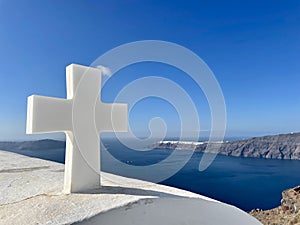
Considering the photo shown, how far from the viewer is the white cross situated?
1713 millimetres

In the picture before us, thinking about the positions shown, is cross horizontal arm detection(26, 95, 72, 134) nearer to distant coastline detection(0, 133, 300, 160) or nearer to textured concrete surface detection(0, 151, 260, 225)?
textured concrete surface detection(0, 151, 260, 225)

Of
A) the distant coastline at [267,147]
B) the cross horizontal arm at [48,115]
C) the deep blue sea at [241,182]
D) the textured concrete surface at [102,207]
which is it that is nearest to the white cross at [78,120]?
the cross horizontal arm at [48,115]

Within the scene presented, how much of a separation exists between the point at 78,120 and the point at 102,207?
720 mm

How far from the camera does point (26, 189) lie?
1.97m

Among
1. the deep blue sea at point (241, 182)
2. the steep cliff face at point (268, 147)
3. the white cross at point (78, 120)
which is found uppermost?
the white cross at point (78, 120)

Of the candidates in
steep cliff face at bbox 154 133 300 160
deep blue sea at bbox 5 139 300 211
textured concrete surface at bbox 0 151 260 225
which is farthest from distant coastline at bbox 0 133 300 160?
textured concrete surface at bbox 0 151 260 225

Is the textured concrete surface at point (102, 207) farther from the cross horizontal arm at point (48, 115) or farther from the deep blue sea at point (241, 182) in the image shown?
the deep blue sea at point (241, 182)

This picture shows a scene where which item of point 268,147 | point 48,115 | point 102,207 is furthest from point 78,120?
point 268,147

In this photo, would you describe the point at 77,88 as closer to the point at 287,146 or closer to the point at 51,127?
the point at 51,127

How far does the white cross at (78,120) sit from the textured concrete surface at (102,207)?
160mm

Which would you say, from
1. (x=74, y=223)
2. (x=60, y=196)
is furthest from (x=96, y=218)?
(x=60, y=196)

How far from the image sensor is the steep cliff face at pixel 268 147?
39000 millimetres

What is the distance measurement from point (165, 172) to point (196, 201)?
553mm

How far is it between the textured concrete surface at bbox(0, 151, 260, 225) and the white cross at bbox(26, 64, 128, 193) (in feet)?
0.52
